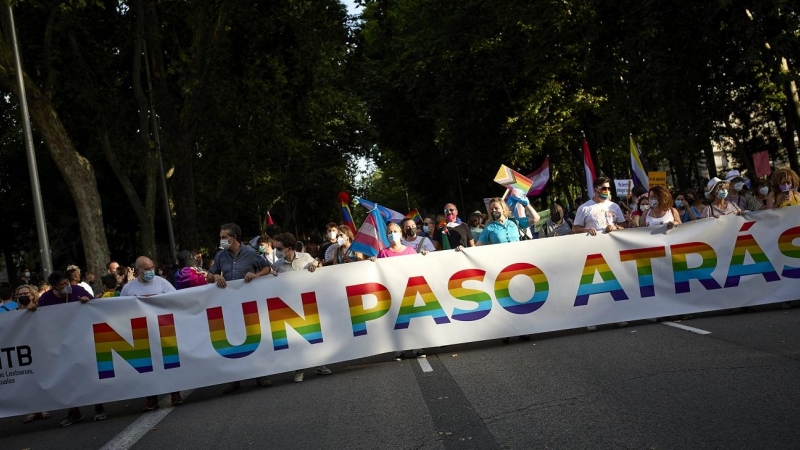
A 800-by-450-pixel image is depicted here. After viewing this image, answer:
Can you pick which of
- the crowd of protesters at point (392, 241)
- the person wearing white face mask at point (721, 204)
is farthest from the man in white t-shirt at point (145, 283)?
the person wearing white face mask at point (721, 204)

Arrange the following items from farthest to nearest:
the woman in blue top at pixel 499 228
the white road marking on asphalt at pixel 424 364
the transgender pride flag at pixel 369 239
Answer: the woman in blue top at pixel 499 228, the transgender pride flag at pixel 369 239, the white road marking on asphalt at pixel 424 364

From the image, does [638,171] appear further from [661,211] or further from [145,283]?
[145,283]

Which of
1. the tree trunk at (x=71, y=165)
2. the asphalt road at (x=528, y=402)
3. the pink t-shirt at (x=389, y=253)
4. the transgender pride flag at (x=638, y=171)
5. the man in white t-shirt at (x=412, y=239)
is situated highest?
the tree trunk at (x=71, y=165)

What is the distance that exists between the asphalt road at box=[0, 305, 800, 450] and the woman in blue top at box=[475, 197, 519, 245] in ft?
5.13

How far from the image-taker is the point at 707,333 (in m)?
11.1

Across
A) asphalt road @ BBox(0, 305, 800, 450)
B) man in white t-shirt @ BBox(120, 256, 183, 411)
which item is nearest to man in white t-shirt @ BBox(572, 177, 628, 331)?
asphalt road @ BBox(0, 305, 800, 450)

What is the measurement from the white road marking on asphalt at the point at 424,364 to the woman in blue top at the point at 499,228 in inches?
89.5

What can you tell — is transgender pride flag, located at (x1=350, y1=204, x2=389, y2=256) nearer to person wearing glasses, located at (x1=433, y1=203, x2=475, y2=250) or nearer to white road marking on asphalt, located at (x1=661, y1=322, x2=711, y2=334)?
person wearing glasses, located at (x1=433, y1=203, x2=475, y2=250)

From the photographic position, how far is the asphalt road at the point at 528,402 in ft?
22.4

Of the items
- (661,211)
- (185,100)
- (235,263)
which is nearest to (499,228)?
(661,211)

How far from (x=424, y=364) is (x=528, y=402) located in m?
3.59

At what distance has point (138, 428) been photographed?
9844 mm

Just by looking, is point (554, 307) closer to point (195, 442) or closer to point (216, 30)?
point (195, 442)

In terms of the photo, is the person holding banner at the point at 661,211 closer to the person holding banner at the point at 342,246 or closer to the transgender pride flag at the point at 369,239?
the transgender pride flag at the point at 369,239
